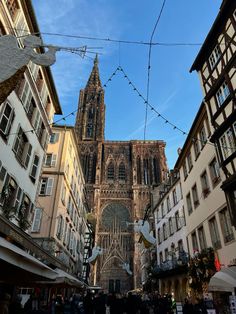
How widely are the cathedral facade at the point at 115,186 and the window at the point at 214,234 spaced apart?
32778 mm

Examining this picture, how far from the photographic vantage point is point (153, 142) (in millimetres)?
65688

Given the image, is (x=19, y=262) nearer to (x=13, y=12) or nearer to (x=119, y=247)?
(x=13, y=12)

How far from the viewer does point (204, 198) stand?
1485 centimetres

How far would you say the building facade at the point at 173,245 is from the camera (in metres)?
19.8

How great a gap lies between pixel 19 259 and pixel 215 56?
516 inches

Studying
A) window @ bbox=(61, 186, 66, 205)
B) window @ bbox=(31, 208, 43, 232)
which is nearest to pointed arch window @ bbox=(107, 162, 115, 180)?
window @ bbox=(61, 186, 66, 205)

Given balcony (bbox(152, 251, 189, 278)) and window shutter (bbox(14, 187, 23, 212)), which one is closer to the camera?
window shutter (bbox(14, 187, 23, 212))

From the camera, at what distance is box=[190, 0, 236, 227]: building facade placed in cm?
1121

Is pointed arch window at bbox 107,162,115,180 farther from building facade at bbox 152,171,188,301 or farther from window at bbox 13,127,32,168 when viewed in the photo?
window at bbox 13,127,32,168

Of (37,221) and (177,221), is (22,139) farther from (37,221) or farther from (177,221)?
(177,221)

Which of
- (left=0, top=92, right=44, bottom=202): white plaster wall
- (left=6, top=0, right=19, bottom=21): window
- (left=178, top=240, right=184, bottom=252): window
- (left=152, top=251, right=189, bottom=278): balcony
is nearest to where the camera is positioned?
(left=0, top=92, right=44, bottom=202): white plaster wall

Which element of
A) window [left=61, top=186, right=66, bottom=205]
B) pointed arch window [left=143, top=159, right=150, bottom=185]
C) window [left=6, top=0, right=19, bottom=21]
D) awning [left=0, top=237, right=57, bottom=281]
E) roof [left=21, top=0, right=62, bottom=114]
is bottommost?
awning [left=0, top=237, right=57, bottom=281]

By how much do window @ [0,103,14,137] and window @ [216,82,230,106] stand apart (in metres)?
9.37

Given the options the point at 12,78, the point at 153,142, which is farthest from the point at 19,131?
the point at 153,142
